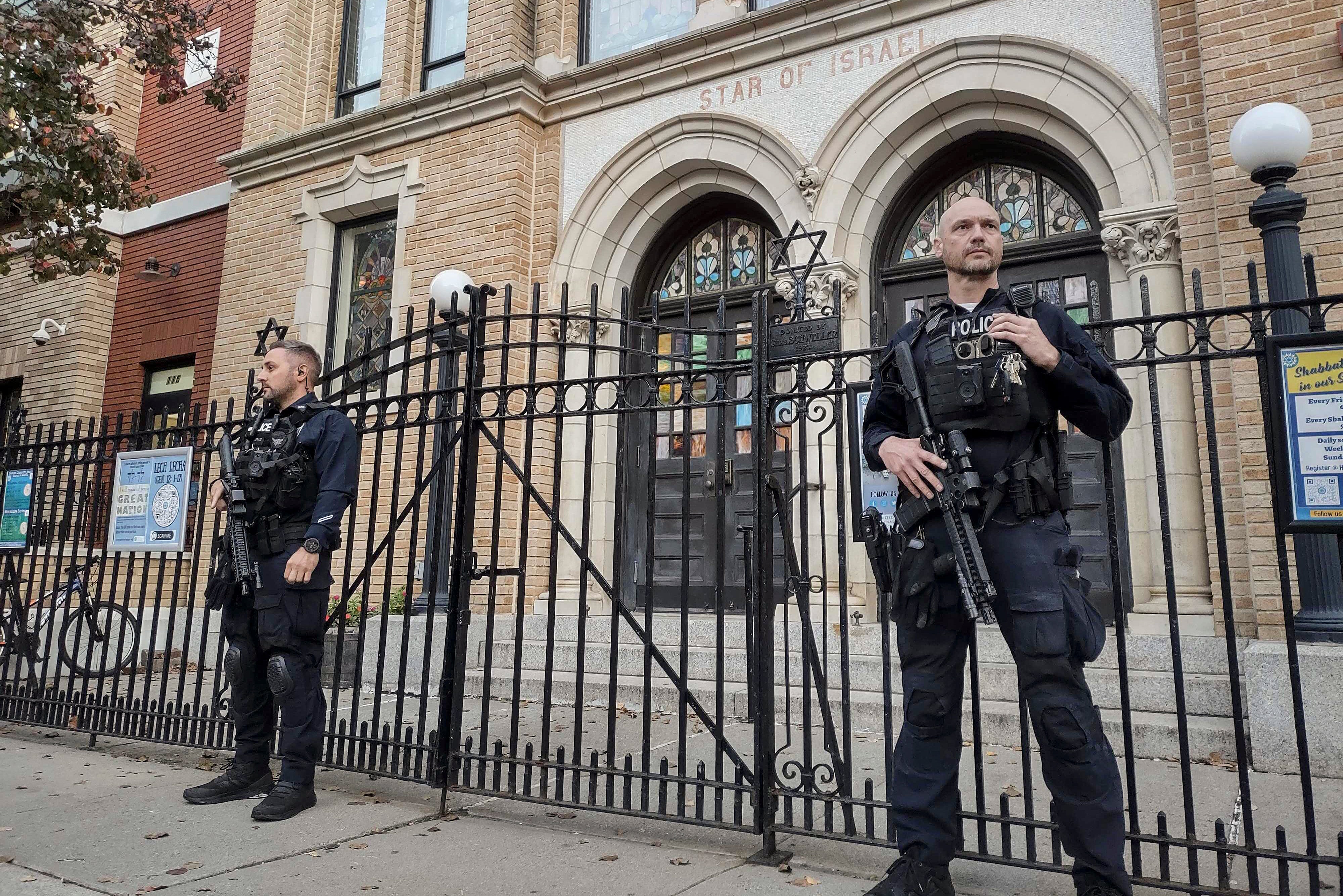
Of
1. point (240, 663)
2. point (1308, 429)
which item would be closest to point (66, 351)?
point (240, 663)

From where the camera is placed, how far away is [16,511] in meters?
6.59

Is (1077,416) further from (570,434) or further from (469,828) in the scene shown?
(570,434)

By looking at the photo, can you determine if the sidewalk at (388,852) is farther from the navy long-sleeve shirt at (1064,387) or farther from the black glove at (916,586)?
the navy long-sleeve shirt at (1064,387)

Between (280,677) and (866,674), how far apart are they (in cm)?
356

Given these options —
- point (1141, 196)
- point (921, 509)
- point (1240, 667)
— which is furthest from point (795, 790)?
point (1141, 196)

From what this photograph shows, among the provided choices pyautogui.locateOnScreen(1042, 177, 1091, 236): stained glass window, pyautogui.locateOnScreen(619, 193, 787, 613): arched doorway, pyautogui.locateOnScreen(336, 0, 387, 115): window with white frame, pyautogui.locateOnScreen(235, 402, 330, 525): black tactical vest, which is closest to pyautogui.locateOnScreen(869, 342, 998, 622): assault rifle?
pyautogui.locateOnScreen(235, 402, 330, 525): black tactical vest

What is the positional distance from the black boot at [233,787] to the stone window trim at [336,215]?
5881 mm

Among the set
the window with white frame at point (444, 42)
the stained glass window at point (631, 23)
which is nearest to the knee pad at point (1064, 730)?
→ the stained glass window at point (631, 23)

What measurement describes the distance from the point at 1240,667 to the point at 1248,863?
259 centimetres

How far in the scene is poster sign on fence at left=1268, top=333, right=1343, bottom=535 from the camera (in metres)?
2.99

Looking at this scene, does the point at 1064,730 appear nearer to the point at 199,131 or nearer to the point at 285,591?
the point at 285,591

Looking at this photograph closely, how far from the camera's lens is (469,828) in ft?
12.7

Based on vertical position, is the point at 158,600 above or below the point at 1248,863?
above

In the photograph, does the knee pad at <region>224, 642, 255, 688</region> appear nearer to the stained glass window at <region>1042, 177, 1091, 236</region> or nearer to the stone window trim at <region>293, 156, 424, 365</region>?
the stone window trim at <region>293, 156, 424, 365</region>
